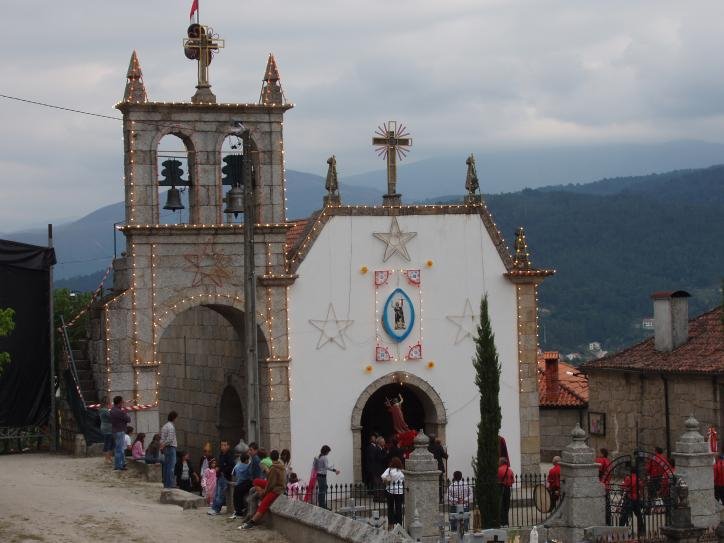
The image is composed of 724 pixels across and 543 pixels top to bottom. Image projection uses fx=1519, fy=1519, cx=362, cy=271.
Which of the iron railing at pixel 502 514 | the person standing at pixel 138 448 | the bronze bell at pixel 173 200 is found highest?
the bronze bell at pixel 173 200

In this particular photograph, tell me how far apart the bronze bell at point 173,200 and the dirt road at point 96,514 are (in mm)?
6351

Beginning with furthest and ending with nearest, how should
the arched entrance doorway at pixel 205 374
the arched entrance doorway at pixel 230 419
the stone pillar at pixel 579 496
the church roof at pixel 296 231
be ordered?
the arched entrance doorway at pixel 230 419 < the arched entrance doorway at pixel 205 374 < the church roof at pixel 296 231 < the stone pillar at pixel 579 496

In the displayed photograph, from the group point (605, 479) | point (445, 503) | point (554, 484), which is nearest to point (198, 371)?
point (445, 503)

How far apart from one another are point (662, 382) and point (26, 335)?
15405 mm

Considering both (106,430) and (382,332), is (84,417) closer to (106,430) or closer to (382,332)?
(106,430)

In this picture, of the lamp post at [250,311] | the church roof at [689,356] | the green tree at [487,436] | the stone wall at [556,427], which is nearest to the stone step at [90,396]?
the lamp post at [250,311]

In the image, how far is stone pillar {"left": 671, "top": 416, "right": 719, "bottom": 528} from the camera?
26875 millimetres

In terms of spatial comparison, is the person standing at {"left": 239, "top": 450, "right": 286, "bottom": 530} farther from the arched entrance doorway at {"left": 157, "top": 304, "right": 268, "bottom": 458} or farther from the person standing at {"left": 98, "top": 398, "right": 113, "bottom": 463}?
the arched entrance doorway at {"left": 157, "top": 304, "right": 268, "bottom": 458}

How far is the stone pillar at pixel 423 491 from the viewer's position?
25.6 metres

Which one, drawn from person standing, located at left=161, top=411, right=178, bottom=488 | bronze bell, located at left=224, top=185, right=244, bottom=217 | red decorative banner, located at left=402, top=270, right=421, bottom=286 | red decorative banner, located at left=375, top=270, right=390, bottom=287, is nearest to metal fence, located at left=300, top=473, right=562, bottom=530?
person standing, located at left=161, top=411, right=178, bottom=488

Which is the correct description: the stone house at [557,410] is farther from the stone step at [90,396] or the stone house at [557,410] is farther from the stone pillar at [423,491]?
the stone pillar at [423,491]

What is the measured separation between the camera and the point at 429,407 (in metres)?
36.2

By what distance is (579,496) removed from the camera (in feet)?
85.0

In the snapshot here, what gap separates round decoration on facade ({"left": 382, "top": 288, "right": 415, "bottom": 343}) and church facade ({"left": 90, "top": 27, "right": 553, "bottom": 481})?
0.03 metres
